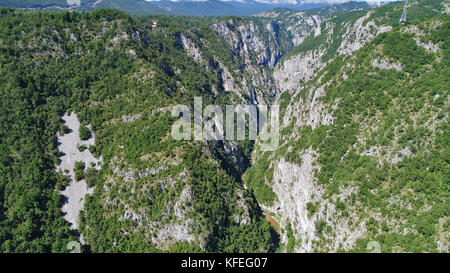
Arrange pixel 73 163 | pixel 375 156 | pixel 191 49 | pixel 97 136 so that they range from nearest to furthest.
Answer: pixel 375 156 < pixel 73 163 < pixel 97 136 < pixel 191 49

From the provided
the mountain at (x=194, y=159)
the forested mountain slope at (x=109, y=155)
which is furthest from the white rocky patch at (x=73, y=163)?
the forested mountain slope at (x=109, y=155)

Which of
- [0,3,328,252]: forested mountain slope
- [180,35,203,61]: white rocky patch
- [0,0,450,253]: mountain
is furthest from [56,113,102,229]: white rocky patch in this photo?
[180,35,203,61]: white rocky patch

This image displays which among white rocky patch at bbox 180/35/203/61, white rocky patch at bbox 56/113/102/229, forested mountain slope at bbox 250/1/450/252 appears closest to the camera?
forested mountain slope at bbox 250/1/450/252

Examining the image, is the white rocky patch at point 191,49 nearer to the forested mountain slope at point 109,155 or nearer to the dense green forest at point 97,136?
the forested mountain slope at point 109,155

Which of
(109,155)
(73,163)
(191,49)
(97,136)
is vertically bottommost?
(73,163)

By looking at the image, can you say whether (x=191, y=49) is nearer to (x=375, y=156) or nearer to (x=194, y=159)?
(x=194, y=159)

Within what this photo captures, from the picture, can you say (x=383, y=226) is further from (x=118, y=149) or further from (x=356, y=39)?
(x=356, y=39)

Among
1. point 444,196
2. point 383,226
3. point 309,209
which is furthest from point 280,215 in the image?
point 444,196

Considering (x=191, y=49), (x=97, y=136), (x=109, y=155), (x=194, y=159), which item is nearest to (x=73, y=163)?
(x=97, y=136)

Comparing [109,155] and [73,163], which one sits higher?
[109,155]

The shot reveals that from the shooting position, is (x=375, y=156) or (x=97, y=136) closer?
(x=375, y=156)

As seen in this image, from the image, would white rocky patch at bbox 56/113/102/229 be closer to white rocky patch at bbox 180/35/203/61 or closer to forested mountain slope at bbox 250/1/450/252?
forested mountain slope at bbox 250/1/450/252
